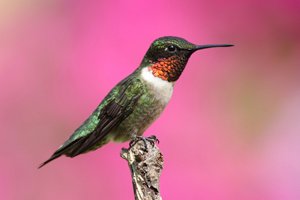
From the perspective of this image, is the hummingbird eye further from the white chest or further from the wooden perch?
the wooden perch

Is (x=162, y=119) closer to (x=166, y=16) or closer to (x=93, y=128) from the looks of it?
(x=166, y=16)

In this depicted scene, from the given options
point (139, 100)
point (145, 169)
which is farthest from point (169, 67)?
point (145, 169)

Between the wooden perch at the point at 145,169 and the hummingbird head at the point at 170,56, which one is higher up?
the hummingbird head at the point at 170,56

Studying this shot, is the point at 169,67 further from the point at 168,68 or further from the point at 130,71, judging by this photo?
the point at 130,71

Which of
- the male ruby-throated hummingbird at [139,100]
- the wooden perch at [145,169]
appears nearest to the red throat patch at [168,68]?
the male ruby-throated hummingbird at [139,100]

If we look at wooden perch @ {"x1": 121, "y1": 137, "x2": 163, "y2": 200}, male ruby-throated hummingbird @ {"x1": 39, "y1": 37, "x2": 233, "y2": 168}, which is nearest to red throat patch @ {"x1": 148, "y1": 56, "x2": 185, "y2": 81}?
male ruby-throated hummingbird @ {"x1": 39, "y1": 37, "x2": 233, "y2": 168}

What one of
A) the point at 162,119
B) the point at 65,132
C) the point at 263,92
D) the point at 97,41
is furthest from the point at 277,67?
the point at 65,132

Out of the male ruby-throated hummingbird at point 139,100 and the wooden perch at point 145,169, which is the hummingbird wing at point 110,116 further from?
the wooden perch at point 145,169

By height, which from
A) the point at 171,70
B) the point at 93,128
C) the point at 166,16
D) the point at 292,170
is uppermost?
the point at 166,16
